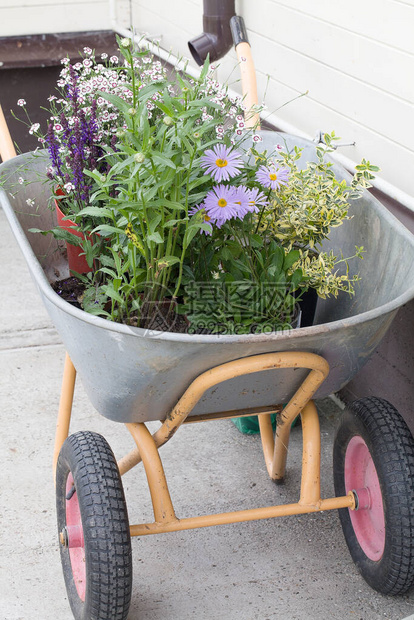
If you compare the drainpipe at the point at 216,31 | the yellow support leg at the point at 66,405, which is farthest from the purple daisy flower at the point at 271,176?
the drainpipe at the point at 216,31

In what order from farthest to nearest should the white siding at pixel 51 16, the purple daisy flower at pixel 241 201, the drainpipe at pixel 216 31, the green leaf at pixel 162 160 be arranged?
the white siding at pixel 51 16, the drainpipe at pixel 216 31, the purple daisy flower at pixel 241 201, the green leaf at pixel 162 160

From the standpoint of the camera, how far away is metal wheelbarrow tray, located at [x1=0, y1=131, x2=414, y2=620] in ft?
4.10

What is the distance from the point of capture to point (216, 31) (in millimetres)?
2633

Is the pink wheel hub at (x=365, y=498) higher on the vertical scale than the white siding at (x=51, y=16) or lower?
lower

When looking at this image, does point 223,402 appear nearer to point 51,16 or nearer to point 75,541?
point 75,541

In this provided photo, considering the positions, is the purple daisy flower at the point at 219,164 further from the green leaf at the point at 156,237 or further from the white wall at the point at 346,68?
the white wall at the point at 346,68

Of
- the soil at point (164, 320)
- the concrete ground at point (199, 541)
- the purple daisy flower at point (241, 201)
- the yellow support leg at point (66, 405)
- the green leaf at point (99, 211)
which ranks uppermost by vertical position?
the purple daisy flower at point (241, 201)

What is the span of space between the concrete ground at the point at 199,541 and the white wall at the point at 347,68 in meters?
0.91

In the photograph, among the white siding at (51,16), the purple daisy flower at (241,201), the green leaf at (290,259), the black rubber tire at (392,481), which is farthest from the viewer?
→ the white siding at (51,16)

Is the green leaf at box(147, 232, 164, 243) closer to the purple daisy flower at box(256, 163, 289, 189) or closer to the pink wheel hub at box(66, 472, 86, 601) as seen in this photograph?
the purple daisy flower at box(256, 163, 289, 189)

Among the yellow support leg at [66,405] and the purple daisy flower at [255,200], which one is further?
the yellow support leg at [66,405]

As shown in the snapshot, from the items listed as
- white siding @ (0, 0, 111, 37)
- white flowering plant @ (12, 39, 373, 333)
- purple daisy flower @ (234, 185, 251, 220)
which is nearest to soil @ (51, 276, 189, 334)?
white flowering plant @ (12, 39, 373, 333)

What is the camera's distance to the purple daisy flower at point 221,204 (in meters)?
1.27

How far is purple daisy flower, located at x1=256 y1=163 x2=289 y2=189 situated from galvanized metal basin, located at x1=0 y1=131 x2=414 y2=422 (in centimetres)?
27
